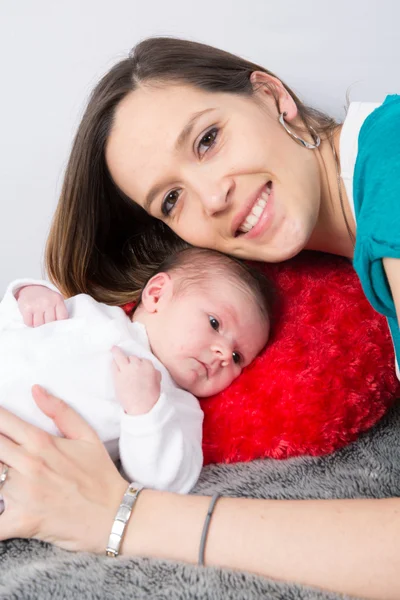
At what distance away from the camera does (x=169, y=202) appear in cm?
172

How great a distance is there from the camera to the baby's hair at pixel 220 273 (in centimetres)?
170

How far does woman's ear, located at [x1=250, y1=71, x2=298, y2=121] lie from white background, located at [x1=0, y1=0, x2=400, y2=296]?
446mm

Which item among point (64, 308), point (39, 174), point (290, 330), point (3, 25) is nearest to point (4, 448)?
point (64, 308)

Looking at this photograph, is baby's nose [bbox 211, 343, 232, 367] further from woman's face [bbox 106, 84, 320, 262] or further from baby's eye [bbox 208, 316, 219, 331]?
woman's face [bbox 106, 84, 320, 262]

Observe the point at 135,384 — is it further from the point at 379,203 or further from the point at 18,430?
the point at 379,203

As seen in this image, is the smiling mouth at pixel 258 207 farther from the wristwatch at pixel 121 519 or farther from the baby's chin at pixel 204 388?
the wristwatch at pixel 121 519

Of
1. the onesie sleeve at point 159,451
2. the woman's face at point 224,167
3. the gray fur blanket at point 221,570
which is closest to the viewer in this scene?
the gray fur blanket at point 221,570

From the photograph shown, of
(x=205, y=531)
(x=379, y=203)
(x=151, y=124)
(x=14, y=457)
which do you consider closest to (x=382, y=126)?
(x=379, y=203)

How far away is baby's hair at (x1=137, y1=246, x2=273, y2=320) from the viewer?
170cm

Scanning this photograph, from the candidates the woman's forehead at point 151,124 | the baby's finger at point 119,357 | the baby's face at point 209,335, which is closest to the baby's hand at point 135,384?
the baby's finger at point 119,357

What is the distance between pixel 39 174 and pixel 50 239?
A: 42 cm

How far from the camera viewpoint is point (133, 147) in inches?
65.5

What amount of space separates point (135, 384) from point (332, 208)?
675 mm

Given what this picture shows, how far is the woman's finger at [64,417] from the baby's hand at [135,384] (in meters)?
0.10
